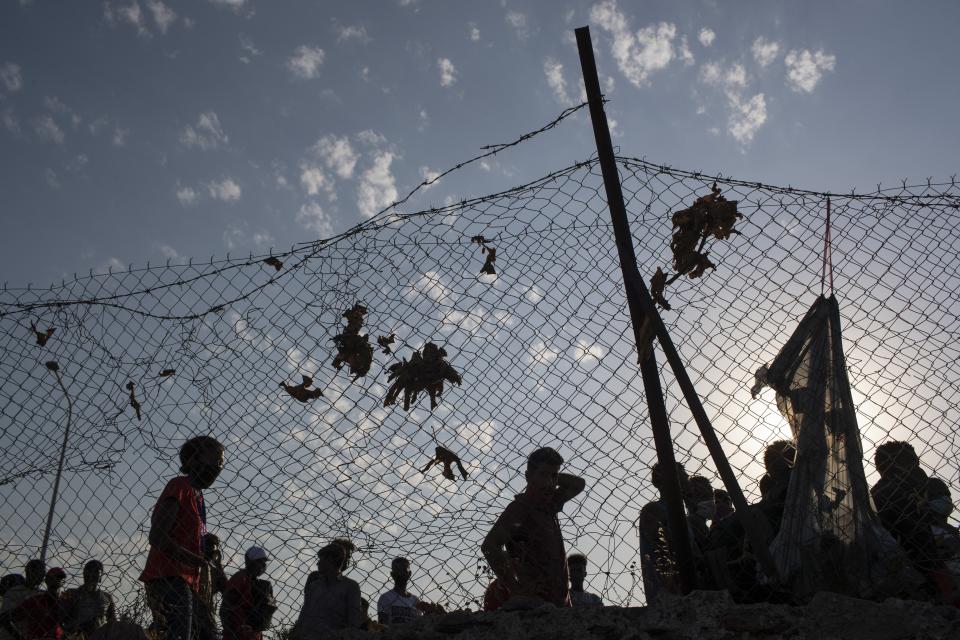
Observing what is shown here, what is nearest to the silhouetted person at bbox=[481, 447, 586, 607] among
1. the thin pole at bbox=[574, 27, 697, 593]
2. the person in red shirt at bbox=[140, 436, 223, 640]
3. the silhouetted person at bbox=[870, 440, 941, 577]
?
the thin pole at bbox=[574, 27, 697, 593]

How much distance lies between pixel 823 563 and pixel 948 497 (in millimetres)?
461

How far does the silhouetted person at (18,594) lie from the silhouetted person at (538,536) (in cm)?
233

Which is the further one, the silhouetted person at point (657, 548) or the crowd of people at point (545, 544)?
the silhouetted person at point (657, 548)

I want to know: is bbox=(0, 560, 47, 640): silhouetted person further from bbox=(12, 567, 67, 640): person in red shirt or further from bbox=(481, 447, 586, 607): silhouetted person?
bbox=(481, 447, 586, 607): silhouetted person

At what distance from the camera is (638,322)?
248 centimetres

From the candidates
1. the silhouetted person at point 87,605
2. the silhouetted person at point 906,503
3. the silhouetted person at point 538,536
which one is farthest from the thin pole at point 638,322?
the silhouetted person at point 87,605

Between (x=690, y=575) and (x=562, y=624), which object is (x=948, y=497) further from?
(x=562, y=624)

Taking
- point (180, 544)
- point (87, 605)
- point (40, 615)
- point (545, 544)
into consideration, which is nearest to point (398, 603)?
point (87, 605)

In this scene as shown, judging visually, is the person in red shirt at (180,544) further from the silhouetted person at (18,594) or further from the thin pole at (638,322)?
the thin pole at (638,322)

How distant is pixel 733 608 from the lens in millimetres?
2262

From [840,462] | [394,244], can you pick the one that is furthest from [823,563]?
[394,244]

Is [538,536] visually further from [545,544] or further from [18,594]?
[18,594]

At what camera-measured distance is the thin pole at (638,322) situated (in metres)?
2.35

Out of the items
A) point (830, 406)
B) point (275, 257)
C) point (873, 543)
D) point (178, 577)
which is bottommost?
point (873, 543)
